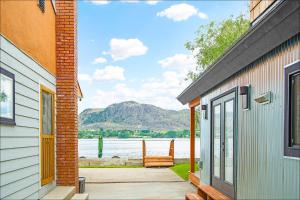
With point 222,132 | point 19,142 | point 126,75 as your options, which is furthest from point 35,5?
point 126,75

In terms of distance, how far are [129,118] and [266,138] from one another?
95.3 metres

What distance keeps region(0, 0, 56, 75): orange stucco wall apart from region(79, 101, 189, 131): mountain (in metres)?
77.6

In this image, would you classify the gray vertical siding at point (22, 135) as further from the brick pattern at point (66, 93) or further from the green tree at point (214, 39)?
the green tree at point (214, 39)

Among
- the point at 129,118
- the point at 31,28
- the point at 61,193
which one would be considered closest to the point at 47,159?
the point at 61,193

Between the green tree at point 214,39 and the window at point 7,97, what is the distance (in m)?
17.0

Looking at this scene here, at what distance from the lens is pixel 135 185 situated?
12438mm

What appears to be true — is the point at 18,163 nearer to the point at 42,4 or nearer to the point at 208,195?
the point at 42,4

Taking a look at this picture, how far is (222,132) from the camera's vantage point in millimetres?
8281

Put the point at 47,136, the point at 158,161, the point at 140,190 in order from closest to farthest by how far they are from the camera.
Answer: the point at 47,136 → the point at 140,190 → the point at 158,161

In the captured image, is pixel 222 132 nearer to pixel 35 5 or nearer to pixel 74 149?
pixel 74 149

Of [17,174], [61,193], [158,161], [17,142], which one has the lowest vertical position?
[158,161]

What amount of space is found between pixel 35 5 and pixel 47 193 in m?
3.55

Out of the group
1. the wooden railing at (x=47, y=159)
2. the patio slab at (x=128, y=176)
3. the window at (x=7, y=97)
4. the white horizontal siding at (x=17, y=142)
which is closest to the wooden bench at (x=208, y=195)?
the wooden railing at (x=47, y=159)

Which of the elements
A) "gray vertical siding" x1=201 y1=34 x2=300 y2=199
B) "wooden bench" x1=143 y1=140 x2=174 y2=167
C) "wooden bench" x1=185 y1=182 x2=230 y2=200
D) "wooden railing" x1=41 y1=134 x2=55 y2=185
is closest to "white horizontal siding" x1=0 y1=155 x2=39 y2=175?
"wooden railing" x1=41 y1=134 x2=55 y2=185
